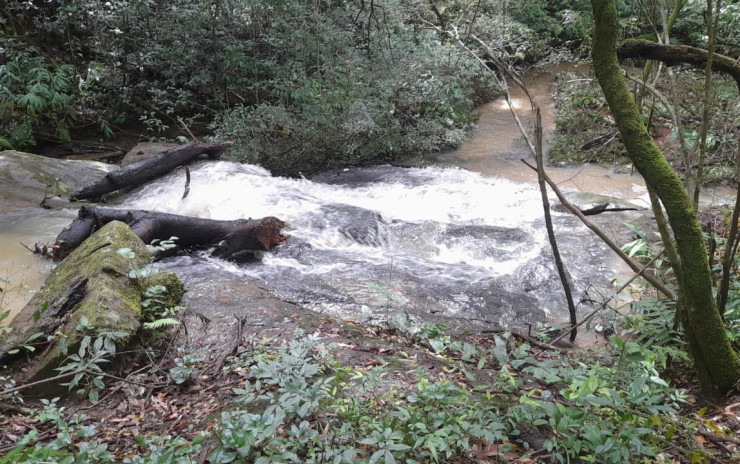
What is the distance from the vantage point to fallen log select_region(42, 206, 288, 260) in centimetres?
604

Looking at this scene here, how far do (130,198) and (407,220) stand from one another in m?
4.77

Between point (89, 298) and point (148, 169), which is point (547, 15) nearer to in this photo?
point (148, 169)

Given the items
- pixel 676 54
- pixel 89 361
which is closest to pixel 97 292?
pixel 89 361

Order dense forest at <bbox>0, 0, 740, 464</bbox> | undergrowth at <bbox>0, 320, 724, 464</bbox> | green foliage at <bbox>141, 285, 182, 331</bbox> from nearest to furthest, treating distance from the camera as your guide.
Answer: undergrowth at <bbox>0, 320, 724, 464</bbox> < dense forest at <bbox>0, 0, 740, 464</bbox> < green foliage at <bbox>141, 285, 182, 331</bbox>

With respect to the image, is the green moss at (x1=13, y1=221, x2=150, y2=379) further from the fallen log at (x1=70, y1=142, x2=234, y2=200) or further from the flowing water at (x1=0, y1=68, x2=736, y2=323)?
the fallen log at (x1=70, y1=142, x2=234, y2=200)

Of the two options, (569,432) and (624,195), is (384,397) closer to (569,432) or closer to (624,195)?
(569,432)

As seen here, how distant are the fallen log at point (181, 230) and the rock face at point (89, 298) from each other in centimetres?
151

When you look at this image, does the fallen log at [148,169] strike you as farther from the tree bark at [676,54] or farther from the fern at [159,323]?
the tree bark at [676,54]

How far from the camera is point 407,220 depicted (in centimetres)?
788

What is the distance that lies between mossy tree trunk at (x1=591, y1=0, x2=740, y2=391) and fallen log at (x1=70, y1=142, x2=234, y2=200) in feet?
26.3

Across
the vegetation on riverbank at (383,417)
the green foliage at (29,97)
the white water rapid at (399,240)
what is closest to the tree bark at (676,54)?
the vegetation on riverbank at (383,417)

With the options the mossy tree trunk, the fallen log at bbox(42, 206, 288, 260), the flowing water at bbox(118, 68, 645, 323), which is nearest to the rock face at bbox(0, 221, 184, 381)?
the flowing water at bbox(118, 68, 645, 323)

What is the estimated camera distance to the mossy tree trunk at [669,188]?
255cm

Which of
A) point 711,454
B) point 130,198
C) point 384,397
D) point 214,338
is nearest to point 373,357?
point 384,397
